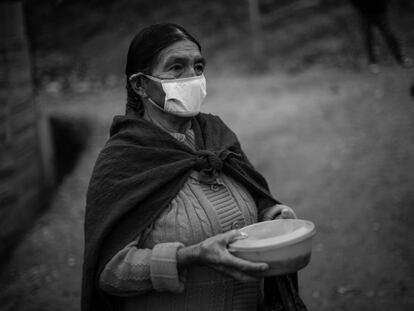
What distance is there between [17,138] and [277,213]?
15.9ft

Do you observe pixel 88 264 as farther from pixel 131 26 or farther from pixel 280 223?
pixel 131 26

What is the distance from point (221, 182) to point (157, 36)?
2.42 feet

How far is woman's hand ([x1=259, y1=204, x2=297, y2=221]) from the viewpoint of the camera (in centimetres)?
233

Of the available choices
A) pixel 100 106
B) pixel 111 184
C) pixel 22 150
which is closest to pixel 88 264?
pixel 111 184

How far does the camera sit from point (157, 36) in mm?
2236

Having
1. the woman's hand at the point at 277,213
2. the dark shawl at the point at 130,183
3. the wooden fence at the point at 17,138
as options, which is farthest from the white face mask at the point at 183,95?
the wooden fence at the point at 17,138

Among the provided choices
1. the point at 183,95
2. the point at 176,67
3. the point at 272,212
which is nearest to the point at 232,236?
the point at 272,212

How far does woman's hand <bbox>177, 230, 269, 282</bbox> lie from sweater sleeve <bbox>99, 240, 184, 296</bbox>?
0.09 metres

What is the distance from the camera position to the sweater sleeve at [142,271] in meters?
1.97

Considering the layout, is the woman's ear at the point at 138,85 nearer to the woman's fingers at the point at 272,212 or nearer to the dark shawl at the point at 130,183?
the dark shawl at the point at 130,183

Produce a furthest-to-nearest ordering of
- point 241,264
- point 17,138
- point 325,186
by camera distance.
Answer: point 17,138 < point 325,186 < point 241,264

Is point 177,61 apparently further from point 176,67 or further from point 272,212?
point 272,212

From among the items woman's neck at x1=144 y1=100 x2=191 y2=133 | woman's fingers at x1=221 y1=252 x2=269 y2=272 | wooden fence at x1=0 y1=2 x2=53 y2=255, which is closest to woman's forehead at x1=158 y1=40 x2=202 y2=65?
woman's neck at x1=144 y1=100 x2=191 y2=133

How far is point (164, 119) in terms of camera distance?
2.36 meters
